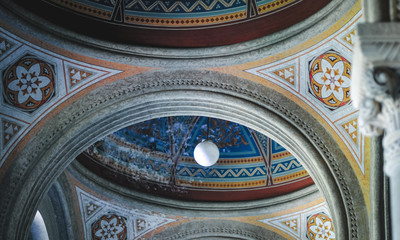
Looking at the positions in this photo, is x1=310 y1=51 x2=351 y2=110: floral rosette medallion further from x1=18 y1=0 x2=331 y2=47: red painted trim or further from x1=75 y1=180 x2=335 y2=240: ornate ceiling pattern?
x1=75 y1=180 x2=335 y2=240: ornate ceiling pattern

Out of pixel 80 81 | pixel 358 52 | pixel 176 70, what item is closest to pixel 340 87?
pixel 176 70

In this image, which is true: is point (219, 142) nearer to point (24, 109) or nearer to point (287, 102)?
point (287, 102)

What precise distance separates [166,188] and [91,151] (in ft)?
5.33

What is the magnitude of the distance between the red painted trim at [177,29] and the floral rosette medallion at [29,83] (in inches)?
24.9

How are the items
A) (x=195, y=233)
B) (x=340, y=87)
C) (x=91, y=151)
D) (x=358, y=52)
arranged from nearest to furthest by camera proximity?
(x=358, y=52), (x=340, y=87), (x=91, y=151), (x=195, y=233)

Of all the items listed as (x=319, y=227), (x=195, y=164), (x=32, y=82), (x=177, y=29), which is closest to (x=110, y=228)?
(x=195, y=164)

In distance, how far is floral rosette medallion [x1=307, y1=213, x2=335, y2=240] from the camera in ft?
34.0

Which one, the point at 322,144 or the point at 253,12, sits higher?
the point at 253,12

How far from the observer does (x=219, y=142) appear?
38.1 ft

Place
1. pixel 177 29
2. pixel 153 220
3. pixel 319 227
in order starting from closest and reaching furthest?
1. pixel 177 29
2. pixel 319 227
3. pixel 153 220

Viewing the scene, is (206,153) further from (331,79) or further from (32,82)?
(32,82)

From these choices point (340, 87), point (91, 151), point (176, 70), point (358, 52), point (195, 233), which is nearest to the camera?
point (358, 52)

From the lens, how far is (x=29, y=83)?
8.16 metres

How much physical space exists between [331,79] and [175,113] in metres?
2.19
